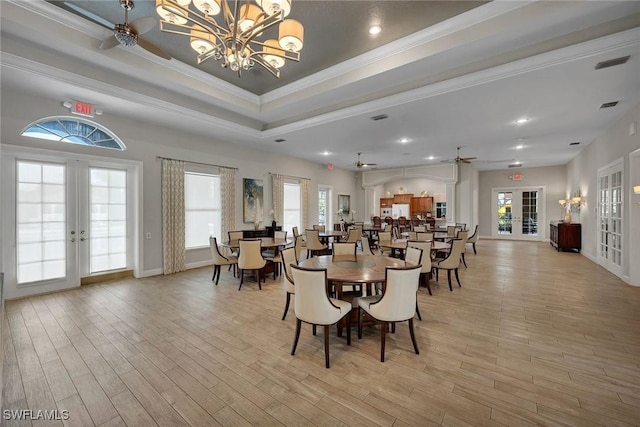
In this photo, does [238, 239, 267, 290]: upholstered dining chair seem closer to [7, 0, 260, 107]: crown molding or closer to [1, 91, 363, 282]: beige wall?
[1, 91, 363, 282]: beige wall

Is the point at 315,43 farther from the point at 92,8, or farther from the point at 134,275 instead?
the point at 134,275

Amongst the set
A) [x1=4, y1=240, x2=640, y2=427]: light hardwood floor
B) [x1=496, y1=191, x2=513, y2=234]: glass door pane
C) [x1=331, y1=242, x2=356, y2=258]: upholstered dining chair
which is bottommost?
[x1=4, y1=240, x2=640, y2=427]: light hardwood floor

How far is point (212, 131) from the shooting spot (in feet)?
21.0

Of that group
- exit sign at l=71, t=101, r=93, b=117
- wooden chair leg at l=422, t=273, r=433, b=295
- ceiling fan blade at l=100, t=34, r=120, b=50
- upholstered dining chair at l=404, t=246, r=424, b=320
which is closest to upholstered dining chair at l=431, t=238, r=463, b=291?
wooden chair leg at l=422, t=273, r=433, b=295

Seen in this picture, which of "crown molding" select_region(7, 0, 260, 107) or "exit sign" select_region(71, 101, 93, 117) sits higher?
"crown molding" select_region(7, 0, 260, 107)

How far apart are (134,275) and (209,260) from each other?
5.64 ft

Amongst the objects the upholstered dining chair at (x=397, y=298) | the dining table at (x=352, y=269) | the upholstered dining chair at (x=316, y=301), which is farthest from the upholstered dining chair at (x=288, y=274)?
the upholstered dining chair at (x=397, y=298)

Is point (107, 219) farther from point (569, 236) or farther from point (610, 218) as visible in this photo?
point (569, 236)

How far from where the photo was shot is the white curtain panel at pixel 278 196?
28.6ft

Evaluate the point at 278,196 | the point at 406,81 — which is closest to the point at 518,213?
the point at 278,196

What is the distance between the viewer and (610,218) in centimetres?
618

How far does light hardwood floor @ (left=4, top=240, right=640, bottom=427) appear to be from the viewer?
200cm

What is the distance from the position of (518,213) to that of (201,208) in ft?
43.7

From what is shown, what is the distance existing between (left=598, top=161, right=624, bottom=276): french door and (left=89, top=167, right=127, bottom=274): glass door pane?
10357 millimetres
